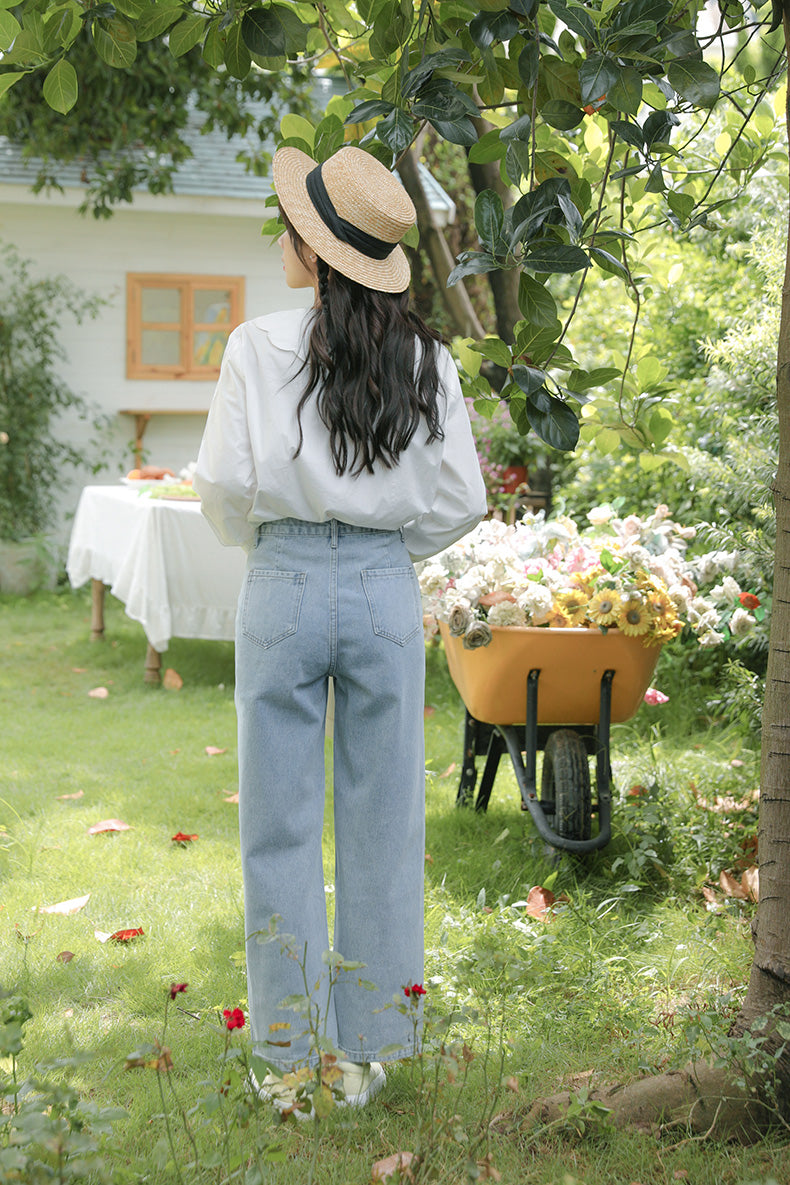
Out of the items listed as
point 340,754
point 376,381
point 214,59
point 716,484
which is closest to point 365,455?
point 376,381

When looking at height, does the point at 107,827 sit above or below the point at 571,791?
below

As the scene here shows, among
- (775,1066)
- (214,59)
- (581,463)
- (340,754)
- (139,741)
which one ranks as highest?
(214,59)

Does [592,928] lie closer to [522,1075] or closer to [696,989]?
[696,989]

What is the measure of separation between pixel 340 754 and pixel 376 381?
2.44ft

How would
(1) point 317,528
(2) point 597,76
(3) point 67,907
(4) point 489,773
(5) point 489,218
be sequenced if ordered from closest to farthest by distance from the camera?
(2) point 597,76 → (5) point 489,218 → (1) point 317,528 → (3) point 67,907 → (4) point 489,773

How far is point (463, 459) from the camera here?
2.25 metres

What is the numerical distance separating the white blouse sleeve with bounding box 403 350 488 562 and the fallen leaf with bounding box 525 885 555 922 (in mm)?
1172

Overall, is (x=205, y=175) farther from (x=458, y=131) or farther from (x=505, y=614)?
(x=458, y=131)

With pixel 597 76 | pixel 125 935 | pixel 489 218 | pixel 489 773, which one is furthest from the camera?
pixel 489 773

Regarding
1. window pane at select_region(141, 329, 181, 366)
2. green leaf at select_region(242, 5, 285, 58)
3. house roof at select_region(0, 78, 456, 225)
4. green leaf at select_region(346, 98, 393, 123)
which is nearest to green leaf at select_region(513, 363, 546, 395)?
green leaf at select_region(346, 98, 393, 123)

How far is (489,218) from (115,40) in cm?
83

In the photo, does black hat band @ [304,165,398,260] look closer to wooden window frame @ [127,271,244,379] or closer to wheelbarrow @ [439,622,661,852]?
wheelbarrow @ [439,622,661,852]

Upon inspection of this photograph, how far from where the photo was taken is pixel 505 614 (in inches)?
126

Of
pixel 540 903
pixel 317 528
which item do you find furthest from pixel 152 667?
pixel 317 528
